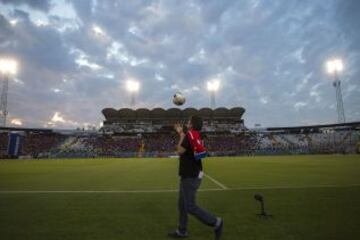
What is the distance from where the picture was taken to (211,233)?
19.5 ft

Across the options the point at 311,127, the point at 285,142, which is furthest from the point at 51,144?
the point at 311,127

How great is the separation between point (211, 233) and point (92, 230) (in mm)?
2517

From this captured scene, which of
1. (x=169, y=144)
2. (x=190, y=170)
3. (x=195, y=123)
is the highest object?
(x=169, y=144)

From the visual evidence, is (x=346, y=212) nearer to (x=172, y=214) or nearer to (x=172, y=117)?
(x=172, y=214)

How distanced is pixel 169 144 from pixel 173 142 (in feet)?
5.03

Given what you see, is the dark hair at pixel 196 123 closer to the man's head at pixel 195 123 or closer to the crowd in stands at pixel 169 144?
the man's head at pixel 195 123

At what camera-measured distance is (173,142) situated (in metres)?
82.2

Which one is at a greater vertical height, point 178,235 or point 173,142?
point 173,142

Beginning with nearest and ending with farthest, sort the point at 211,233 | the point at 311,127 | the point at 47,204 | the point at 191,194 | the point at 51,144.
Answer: the point at 191,194 < the point at 211,233 < the point at 47,204 < the point at 51,144 < the point at 311,127

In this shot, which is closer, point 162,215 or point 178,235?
point 178,235

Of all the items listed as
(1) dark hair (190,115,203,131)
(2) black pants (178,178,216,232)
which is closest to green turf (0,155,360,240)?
(2) black pants (178,178,216,232)

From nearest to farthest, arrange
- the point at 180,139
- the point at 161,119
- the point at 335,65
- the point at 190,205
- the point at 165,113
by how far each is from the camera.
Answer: the point at 190,205, the point at 180,139, the point at 335,65, the point at 165,113, the point at 161,119

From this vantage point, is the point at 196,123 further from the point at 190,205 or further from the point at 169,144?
the point at 169,144

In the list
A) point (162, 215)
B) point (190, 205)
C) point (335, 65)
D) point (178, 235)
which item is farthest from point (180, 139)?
point (335, 65)
